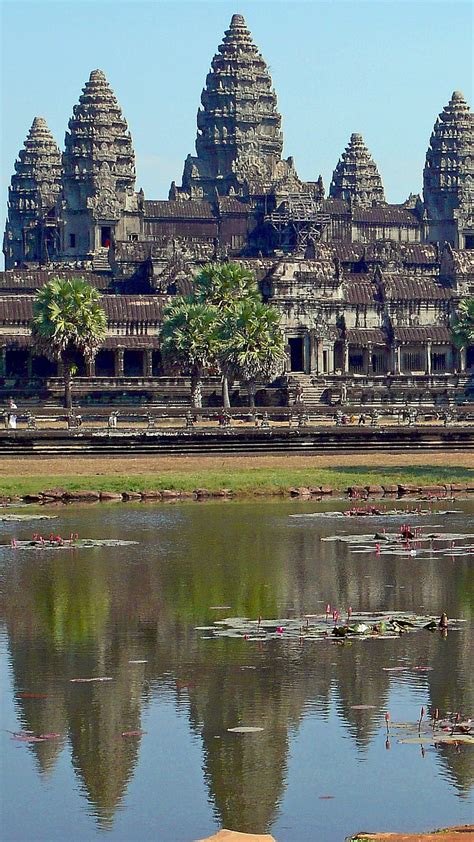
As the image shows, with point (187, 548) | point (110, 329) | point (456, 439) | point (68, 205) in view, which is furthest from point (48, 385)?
point (187, 548)

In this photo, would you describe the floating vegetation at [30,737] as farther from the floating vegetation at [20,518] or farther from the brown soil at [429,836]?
the floating vegetation at [20,518]

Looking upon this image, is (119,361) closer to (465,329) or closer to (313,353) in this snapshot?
(313,353)

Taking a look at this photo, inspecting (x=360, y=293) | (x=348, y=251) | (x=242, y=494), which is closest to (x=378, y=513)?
(x=242, y=494)

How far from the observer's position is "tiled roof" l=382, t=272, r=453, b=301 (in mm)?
151250

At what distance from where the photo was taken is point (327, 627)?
36.2 meters

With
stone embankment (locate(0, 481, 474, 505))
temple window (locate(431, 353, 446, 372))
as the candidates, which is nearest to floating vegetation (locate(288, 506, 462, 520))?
stone embankment (locate(0, 481, 474, 505))

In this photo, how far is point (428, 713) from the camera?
2881 cm

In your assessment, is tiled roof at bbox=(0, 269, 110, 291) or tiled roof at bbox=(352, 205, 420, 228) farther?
tiled roof at bbox=(352, 205, 420, 228)

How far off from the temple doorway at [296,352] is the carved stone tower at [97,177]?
41.8 metres

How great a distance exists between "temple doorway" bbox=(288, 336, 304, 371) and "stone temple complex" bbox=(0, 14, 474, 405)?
0.34 ft

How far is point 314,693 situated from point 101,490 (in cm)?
3354

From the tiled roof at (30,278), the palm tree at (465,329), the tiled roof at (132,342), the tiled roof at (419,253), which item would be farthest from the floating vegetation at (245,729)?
the tiled roof at (419,253)

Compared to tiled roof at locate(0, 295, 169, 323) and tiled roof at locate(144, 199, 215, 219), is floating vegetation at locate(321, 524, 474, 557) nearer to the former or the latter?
tiled roof at locate(0, 295, 169, 323)

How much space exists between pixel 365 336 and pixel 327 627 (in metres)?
110
